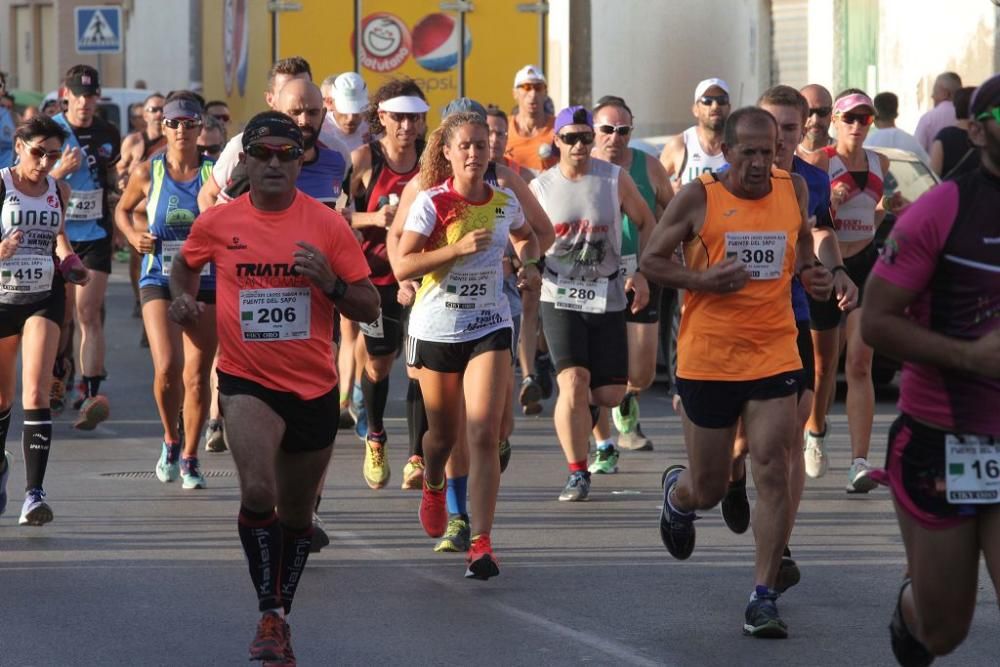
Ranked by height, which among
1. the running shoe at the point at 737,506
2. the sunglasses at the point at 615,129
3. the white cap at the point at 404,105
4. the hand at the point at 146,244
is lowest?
the running shoe at the point at 737,506

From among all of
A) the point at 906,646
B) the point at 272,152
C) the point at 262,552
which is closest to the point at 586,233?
the point at 272,152

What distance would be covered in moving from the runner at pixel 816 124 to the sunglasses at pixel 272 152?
4.51 meters

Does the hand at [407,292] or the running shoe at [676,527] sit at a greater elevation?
the hand at [407,292]

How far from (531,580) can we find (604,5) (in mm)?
15155

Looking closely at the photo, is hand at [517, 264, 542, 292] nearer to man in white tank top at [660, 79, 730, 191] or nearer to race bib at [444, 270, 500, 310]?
race bib at [444, 270, 500, 310]

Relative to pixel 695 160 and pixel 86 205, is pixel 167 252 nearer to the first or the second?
pixel 695 160

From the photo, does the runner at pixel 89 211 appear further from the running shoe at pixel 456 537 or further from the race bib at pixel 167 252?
the running shoe at pixel 456 537

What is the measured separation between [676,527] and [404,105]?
3.49 metres

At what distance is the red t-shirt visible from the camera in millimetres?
7301

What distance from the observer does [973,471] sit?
5.73 m

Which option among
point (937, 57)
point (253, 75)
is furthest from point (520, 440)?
point (937, 57)

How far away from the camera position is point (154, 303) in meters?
11.3

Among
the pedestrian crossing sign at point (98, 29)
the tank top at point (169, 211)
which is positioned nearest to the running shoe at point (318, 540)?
the tank top at point (169, 211)

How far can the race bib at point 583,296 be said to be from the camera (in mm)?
11086
